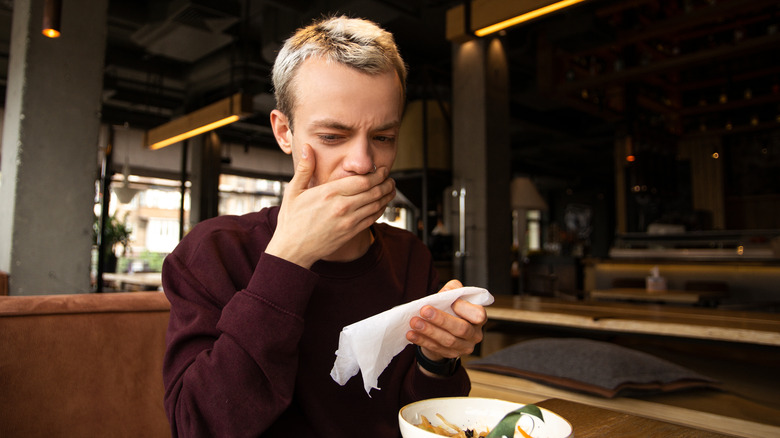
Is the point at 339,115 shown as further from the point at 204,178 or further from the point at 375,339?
the point at 204,178

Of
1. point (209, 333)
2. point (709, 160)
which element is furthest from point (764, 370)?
point (709, 160)

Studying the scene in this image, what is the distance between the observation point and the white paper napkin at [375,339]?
68 centimetres

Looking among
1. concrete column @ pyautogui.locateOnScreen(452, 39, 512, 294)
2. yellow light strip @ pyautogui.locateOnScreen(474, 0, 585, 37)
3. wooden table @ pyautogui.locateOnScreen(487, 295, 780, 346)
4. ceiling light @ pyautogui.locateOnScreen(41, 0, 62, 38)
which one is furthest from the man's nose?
concrete column @ pyautogui.locateOnScreen(452, 39, 512, 294)

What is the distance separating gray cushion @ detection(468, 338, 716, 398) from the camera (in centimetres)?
169

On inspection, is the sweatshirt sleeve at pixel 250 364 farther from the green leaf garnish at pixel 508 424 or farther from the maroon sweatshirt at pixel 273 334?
the green leaf garnish at pixel 508 424

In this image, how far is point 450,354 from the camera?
0.81 meters

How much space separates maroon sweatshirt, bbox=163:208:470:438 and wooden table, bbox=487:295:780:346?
123cm

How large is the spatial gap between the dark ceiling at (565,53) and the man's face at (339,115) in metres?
3.27

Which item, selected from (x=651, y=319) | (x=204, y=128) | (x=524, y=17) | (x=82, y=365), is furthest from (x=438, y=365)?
(x=204, y=128)

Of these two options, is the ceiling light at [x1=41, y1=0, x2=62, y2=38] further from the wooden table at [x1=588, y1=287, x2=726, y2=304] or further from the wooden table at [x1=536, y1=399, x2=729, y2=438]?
the wooden table at [x1=588, y1=287, x2=726, y2=304]

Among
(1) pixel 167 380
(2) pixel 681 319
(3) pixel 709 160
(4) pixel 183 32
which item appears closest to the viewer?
(1) pixel 167 380

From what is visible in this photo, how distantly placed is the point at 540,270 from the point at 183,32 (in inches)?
313

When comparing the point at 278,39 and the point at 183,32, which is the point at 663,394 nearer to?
the point at 278,39

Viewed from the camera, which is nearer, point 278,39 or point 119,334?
point 119,334
